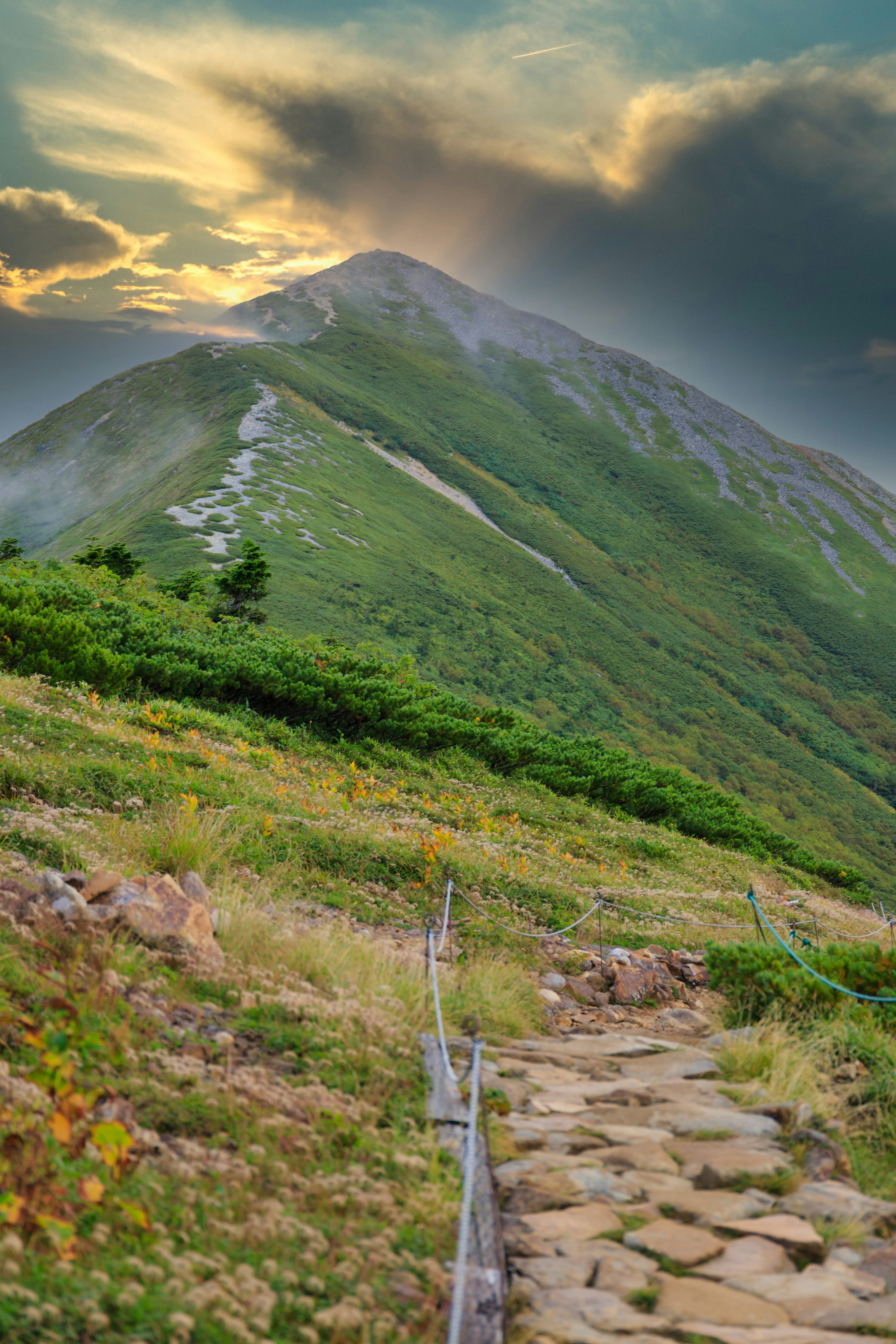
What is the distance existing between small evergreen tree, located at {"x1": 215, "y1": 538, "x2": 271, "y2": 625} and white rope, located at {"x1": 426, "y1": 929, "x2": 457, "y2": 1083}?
24903 mm

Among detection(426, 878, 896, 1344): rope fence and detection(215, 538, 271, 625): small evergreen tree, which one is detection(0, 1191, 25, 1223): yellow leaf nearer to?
detection(426, 878, 896, 1344): rope fence

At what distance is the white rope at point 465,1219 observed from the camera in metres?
2.39

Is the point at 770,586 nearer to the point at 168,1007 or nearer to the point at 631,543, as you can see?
the point at 631,543

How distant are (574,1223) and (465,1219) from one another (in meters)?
0.93

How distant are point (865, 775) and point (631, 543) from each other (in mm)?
43125

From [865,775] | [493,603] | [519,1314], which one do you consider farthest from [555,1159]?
[865,775]

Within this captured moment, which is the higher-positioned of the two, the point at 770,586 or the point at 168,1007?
the point at 770,586

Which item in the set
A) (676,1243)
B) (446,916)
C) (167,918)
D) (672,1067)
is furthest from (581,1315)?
(446,916)

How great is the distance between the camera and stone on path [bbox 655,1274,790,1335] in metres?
2.82

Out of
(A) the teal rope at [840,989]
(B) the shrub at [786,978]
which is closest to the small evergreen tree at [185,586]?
(B) the shrub at [786,978]

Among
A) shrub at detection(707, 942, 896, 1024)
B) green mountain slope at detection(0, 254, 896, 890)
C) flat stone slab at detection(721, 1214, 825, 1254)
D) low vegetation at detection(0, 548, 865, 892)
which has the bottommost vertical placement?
flat stone slab at detection(721, 1214, 825, 1254)

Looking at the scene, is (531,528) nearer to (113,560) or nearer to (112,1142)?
(113,560)

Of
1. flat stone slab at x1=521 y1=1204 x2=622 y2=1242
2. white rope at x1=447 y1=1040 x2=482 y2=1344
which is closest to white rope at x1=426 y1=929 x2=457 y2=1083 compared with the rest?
white rope at x1=447 y1=1040 x2=482 y2=1344

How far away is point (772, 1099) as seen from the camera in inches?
179
